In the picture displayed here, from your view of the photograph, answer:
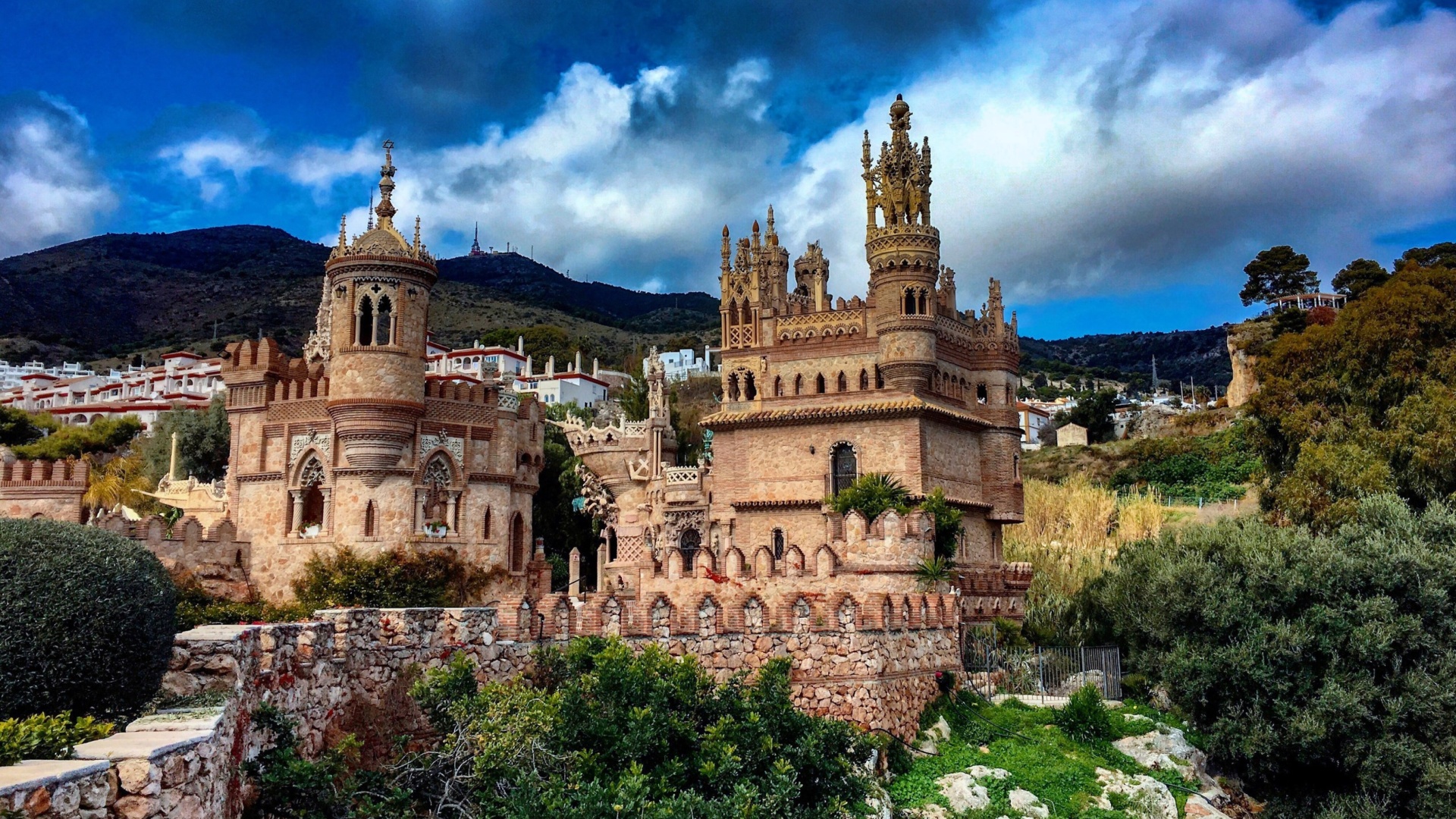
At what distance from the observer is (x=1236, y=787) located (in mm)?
21594

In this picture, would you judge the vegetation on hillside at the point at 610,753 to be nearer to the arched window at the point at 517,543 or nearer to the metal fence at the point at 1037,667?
the metal fence at the point at 1037,667

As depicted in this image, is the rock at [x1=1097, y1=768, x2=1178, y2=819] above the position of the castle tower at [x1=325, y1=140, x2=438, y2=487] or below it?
below

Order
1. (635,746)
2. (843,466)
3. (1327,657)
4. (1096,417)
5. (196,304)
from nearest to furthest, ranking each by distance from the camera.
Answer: (635,746), (1327,657), (843,466), (1096,417), (196,304)

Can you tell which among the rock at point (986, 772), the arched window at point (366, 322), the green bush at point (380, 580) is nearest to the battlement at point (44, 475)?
the green bush at point (380, 580)

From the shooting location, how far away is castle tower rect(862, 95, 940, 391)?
104ft

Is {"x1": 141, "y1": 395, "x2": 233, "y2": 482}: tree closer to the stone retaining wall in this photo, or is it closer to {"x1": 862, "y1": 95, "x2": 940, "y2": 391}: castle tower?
{"x1": 862, "y1": 95, "x2": 940, "y2": 391}: castle tower

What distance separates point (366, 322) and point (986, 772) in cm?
1886

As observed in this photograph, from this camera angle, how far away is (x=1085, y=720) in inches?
834

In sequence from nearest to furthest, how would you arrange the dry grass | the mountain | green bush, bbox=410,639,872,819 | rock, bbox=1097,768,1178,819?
green bush, bbox=410,639,872,819, rock, bbox=1097,768,1178,819, the dry grass, the mountain

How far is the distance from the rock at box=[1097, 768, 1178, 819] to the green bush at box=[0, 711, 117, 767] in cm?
1539

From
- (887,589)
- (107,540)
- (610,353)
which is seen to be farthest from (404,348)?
(610,353)

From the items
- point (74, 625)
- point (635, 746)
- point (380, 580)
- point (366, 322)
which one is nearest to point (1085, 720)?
point (635, 746)

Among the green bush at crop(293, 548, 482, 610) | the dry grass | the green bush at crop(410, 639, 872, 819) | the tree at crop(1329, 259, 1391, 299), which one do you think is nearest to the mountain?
the tree at crop(1329, 259, 1391, 299)

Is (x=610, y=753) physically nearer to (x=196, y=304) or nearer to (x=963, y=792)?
(x=963, y=792)
